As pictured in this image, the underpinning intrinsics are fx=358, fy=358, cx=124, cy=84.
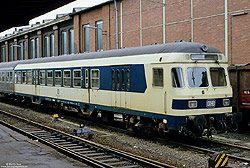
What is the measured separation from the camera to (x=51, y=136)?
13.3 metres

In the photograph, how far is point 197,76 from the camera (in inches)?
447

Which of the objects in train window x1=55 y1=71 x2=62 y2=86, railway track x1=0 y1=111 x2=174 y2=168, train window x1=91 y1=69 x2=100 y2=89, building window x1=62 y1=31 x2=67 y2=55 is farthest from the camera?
building window x1=62 y1=31 x2=67 y2=55

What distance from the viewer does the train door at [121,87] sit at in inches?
513

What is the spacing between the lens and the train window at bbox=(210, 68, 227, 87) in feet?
38.2

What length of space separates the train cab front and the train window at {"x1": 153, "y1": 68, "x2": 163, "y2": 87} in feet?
1.68

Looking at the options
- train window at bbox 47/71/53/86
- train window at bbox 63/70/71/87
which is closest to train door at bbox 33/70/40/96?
train window at bbox 47/71/53/86

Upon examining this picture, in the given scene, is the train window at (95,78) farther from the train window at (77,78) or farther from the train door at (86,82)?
the train window at (77,78)

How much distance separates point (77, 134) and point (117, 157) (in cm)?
373

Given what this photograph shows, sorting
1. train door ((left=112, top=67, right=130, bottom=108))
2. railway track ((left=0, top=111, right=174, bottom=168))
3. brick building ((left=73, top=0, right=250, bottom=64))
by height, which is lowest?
railway track ((left=0, top=111, right=174, bottom=168))

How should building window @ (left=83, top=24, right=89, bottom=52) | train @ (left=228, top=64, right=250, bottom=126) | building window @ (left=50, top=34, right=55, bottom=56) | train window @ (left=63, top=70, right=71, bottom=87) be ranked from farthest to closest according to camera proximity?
building window @ (left=50, top=34, right=55, bottom=56) < building window @ (left=83, top=24, right=89, bottom=52) < train window @ (left=63, top=70, right=71, bottom=87) < train @ (left=228, top=64, right=250, bottom=126)

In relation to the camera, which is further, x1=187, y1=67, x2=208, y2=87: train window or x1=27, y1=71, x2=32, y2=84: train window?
x1=27, y1=71, x2=32, y2=84: train window

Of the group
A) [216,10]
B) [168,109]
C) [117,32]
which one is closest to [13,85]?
[117,32]

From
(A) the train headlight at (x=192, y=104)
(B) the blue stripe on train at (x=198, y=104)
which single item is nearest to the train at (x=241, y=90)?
(B) the blue stripe on train at (x=198, y=104)

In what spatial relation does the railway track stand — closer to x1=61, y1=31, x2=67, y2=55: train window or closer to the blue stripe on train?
the blue stripe on train
